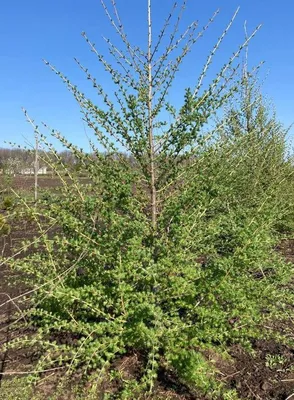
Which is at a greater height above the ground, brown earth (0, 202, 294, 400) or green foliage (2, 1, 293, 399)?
green foliage (2, 1, 293, 399)

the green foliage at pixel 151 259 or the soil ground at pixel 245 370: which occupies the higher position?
the green foliage at pixel 151 259

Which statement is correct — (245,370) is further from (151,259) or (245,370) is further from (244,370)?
(151,259)

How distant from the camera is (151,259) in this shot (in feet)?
8.30

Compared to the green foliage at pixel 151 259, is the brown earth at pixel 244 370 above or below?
below

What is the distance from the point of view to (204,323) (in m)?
2.54

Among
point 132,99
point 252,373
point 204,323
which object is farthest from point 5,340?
point 132,99

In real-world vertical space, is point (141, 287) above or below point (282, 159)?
below

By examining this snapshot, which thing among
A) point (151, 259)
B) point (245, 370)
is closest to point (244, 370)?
point (245, 370)

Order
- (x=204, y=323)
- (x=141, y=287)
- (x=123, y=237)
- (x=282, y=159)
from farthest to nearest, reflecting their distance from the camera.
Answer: (x=282, y=159)
(x=141, y=287)
(x=123, y=237)
(x=204, y=323)

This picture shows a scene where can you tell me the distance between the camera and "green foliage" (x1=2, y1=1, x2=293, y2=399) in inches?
97.7

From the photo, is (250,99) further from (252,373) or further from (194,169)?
(252,373)

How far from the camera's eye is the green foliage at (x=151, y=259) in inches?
97.7

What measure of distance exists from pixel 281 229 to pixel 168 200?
5.90 metres

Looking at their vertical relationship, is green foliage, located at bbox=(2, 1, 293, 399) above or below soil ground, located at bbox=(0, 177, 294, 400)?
above
